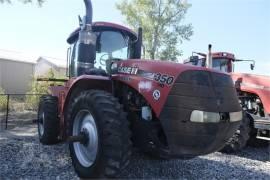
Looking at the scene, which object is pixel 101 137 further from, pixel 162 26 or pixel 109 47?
pixel 162 26

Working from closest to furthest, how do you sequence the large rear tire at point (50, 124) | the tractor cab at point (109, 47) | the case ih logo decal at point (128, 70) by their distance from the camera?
the case ih logo decal at point (128, 70), the tractor cab at point (109, 47), the large rear tire at point (50, 124)

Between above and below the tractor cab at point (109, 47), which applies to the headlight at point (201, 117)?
below

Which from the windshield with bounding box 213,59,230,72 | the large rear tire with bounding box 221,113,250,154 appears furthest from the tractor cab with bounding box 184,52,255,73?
the large rear tire with bounding box 221,113,250,154

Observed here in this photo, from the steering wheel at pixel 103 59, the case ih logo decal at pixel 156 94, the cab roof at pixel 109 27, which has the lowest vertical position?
the case ih logo decal at pixel 156 94

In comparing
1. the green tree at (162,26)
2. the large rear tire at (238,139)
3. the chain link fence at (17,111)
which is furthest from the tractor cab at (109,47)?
the green tree at (162,26)

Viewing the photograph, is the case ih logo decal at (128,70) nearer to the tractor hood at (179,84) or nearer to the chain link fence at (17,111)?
the tractor hood at (179,84)

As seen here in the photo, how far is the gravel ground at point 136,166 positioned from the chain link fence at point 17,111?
4.60 meters

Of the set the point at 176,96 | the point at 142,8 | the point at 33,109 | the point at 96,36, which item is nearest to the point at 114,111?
the point at 176,96

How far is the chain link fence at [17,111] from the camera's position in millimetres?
10695

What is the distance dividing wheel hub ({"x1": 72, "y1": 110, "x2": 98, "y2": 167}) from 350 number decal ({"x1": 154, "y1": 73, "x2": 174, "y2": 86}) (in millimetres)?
999

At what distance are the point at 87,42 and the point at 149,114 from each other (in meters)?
1.66

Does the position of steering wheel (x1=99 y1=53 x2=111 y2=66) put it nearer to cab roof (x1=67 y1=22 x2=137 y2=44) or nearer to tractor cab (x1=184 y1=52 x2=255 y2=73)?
cab roof (x1=67 y1=22 x2=137 y2=44)

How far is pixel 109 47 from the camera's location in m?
5.36

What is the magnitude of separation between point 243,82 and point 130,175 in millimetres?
4244
